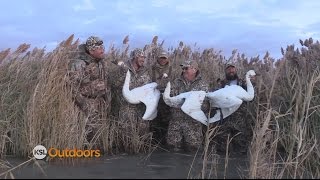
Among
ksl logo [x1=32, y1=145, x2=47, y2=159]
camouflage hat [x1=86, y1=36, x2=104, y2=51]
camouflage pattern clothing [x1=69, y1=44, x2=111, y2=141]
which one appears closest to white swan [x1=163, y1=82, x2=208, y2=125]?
camouflage pattern clothing [x1=69, y1=44, x2=111, y2=141]

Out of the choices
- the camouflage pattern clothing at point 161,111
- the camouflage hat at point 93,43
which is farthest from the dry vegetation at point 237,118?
the camouflage pattern clothing at point 161,111

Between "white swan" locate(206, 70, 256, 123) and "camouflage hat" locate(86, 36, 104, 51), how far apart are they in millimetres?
2070

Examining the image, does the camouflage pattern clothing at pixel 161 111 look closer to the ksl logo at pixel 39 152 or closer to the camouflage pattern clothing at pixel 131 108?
the camouflage pattern clothing at pixel 131 108

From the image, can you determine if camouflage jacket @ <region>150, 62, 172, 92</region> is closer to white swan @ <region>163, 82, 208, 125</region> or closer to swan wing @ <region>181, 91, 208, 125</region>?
white swan @ <region>163, 82, 208, 125</region>

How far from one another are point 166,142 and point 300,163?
9.84 ft

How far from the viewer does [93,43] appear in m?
9.12

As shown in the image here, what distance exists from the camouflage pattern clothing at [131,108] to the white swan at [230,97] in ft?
3.89

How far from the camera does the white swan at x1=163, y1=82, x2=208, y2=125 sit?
8.86m

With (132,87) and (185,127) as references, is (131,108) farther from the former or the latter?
(185,127)

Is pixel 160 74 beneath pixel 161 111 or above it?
above

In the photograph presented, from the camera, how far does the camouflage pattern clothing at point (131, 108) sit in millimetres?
8945

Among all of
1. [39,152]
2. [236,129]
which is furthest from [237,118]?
[39,152]

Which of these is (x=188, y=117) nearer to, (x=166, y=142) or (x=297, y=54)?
(x=166, y=142)

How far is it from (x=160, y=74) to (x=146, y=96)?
71 centimetres
